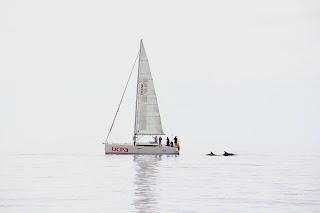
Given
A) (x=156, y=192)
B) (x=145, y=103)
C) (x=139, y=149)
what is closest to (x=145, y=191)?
(x=156, y=192)

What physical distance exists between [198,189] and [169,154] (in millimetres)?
51405

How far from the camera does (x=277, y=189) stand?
135 feet

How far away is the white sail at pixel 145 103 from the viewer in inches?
3652

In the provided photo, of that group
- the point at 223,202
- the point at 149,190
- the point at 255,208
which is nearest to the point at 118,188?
the point at 149,190

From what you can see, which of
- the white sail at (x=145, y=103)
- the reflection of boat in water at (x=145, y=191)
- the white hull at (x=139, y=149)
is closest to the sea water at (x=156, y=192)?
the reflection of boat in water at (x=145, y=191)

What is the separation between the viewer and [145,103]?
305 ft

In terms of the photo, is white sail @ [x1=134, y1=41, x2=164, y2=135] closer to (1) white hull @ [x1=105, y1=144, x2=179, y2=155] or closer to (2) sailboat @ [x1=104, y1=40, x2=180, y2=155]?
(2) sailboat @ [x1=104, y1=40, x2=180, y2=155]

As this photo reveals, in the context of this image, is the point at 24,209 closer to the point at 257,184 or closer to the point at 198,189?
the point at 198,189

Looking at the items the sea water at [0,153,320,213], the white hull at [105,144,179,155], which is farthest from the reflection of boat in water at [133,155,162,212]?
the white hull at [105,144,179,155]

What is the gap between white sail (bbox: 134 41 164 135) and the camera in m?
92.8

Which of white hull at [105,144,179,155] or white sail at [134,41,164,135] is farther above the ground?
white sail at [134,41,164,135]

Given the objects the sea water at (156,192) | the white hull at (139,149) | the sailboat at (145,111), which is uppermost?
the sailboat at (145,111)

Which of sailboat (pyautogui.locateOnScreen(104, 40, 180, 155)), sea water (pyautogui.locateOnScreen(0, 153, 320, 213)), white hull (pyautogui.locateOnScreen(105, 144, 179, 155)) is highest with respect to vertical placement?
sailboat (pyautogui.locateOnScreen(104, 40, 180, 155))

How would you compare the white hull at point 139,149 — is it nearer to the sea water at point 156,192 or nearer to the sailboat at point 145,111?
the sailboat at point 145,111
